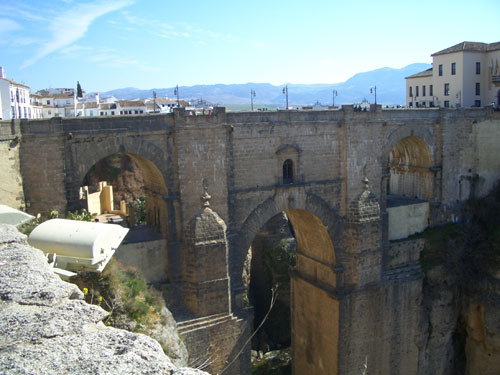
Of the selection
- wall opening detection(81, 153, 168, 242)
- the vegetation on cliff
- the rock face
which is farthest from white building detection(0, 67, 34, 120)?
the rock face

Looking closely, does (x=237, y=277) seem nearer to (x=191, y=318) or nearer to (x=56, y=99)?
(x=191, y=318)

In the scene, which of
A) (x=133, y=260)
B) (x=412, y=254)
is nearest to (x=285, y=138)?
(x=133, y=260)

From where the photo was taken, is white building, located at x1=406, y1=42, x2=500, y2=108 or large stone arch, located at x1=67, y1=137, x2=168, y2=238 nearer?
large stone arch, located at x1=67, y1=137, x2=168, y2=238

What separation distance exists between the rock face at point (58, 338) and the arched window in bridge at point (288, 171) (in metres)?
14.7

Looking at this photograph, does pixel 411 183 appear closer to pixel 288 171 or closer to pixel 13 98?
pixel 288 171

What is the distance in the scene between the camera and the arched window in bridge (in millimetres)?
20562

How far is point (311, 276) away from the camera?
24000 millimetres

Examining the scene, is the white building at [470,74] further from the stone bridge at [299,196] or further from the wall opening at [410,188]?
the wall opening at [410,188]

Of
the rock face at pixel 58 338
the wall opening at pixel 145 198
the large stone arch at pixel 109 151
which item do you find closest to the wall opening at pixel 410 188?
the wall opening at pixel 145 198

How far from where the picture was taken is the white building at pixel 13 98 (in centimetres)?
4584

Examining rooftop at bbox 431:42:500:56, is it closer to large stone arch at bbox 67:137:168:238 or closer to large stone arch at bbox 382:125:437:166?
large stone arch at bbox 382:125:437:166

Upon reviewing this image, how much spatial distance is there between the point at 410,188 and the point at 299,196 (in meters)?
9.11

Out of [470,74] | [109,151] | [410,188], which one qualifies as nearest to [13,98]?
[109,151]

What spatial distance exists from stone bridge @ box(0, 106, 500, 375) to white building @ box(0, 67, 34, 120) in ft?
98.5
